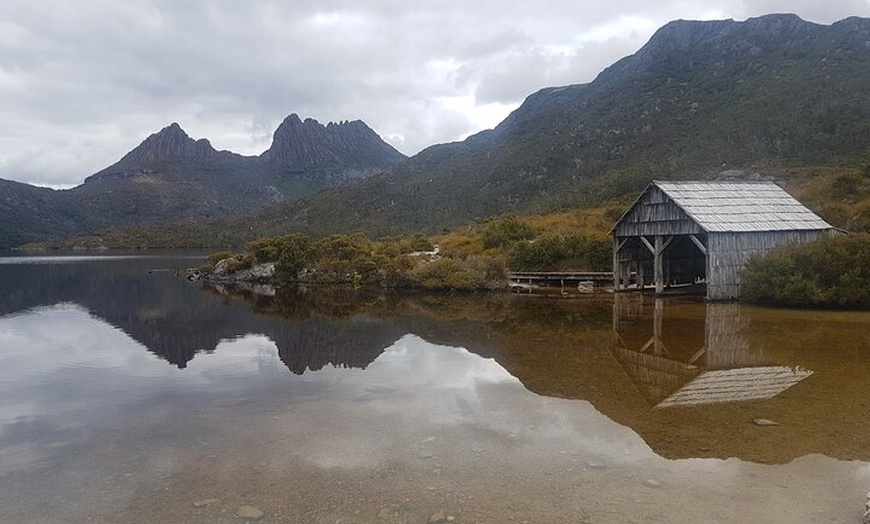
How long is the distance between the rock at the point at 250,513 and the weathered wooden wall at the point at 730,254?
932 inches

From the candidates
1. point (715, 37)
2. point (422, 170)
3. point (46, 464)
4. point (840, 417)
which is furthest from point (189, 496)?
point (715, 37)

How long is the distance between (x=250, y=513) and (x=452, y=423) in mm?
4540

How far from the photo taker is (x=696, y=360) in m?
15.9

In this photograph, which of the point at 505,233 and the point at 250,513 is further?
the point at 505,233

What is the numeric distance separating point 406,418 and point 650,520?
18.0 feet

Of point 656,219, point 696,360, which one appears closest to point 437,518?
point 696,360

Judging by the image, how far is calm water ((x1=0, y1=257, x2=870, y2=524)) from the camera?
7.79 metres

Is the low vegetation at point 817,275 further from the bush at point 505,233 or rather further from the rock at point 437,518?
the rock at point 437,518

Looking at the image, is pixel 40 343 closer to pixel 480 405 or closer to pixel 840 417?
pixel 480 405

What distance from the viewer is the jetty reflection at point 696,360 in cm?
1259

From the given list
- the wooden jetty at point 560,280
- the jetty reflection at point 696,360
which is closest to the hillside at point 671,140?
the wooden jetty at point 560,280

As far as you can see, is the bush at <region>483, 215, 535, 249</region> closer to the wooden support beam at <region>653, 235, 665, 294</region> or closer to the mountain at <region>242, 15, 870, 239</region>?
the wooden support beam at <region>653, 235, 665, 294</region>

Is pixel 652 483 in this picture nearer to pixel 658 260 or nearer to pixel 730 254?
pixel 730 254

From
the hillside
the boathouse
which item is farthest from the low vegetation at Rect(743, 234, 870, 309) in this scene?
the hillside
